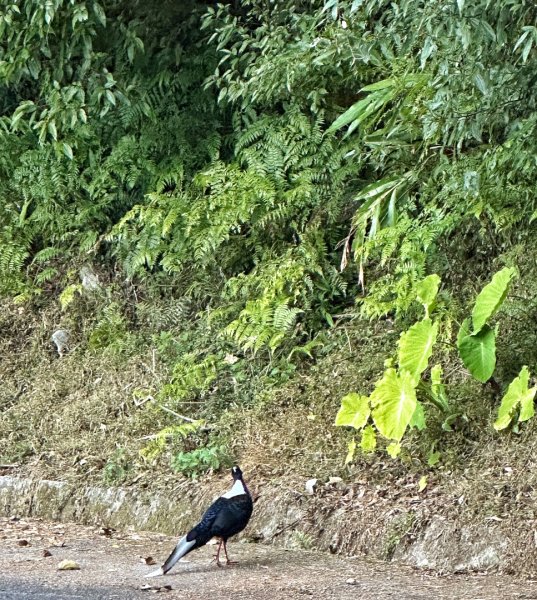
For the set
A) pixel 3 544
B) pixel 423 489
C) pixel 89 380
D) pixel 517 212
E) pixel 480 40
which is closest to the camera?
pixel 480 40

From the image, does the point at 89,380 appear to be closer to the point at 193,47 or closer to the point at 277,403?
the point at 277,403

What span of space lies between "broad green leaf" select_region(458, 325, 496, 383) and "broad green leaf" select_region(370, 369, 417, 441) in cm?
42

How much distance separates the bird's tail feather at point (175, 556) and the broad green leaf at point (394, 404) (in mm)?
1422

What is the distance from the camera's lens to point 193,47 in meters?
9.66

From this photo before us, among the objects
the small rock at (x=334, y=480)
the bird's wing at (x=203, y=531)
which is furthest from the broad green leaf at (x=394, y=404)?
the bird's wing at (x=203, y=531)

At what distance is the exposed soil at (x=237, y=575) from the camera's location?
17.7 ft

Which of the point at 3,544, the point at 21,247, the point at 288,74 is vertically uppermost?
the point at 288,74

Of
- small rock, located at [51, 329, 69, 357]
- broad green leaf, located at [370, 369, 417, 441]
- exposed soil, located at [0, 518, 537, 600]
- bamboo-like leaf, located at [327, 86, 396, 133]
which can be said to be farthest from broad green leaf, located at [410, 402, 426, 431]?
small rock, located at [51, 329, 69, 357]

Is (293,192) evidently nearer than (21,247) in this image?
Yes

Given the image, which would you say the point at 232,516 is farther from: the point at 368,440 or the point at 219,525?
the point at 368,440

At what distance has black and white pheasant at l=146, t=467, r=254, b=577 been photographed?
5922mm

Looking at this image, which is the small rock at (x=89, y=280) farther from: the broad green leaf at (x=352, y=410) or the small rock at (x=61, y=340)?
the broad green leaf at (x=352, y=410)

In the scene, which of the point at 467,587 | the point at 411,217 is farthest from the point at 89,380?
the point at 467,587

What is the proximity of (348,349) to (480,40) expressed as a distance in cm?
359
